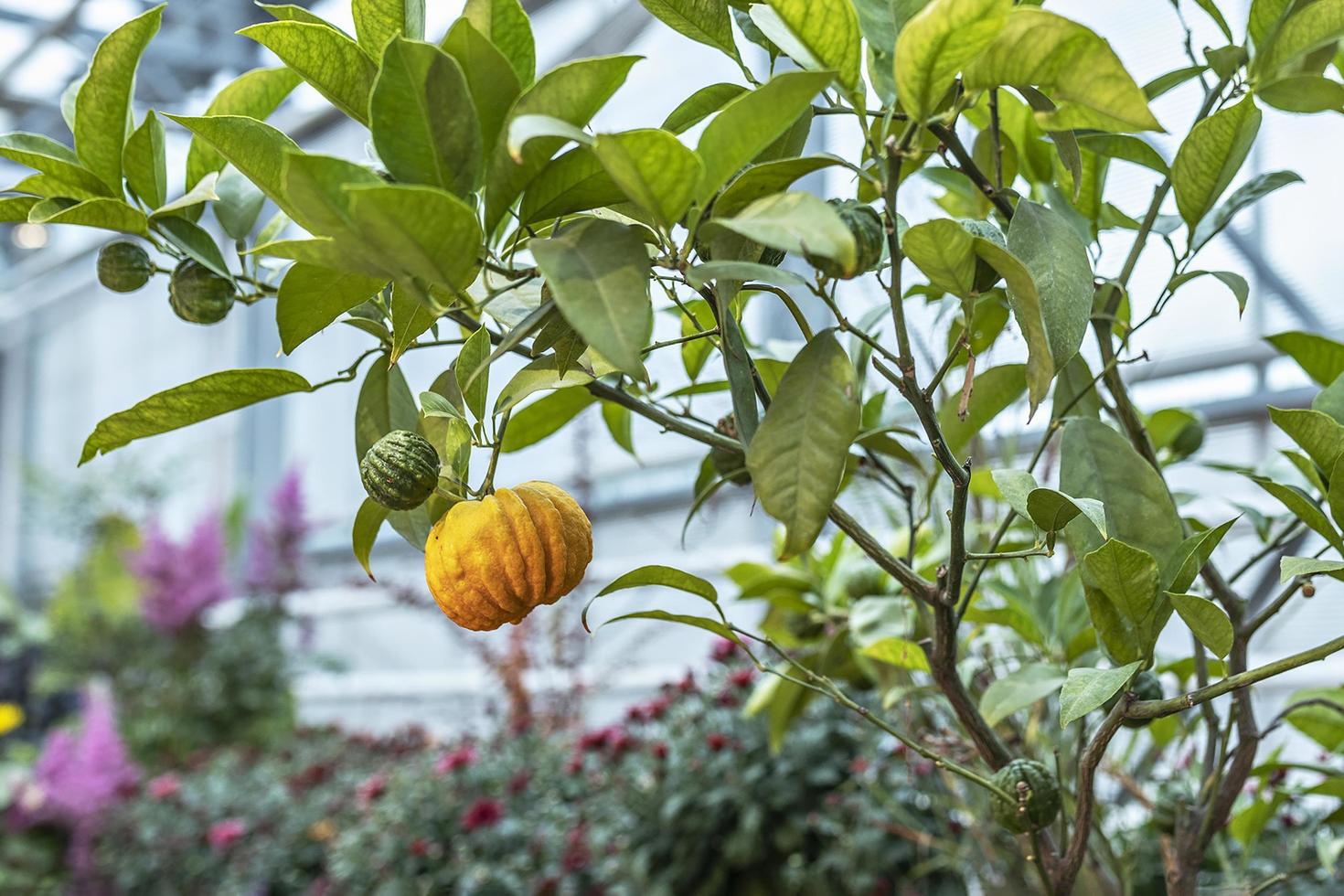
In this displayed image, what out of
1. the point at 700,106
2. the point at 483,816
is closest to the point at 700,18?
the point at 700,106

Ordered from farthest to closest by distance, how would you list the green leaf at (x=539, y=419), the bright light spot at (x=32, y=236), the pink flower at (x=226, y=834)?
the bright light spot at (x=32, y=236) < the pink flower at (x=226, y=834) < the green leaf at (x=539, y=419)

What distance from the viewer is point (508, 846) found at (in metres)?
1.59

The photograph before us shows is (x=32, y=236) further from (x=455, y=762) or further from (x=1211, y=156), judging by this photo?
(x=1211, y=156)

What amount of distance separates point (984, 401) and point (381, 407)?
0.34 m

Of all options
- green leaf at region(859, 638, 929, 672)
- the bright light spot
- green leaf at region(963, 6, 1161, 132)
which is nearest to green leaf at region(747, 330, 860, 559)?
green leaf at region(963, 6, 1161, 132)

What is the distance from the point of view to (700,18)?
0.46m

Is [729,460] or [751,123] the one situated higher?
[751,123]

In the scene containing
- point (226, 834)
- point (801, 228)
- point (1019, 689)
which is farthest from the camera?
point (226, 834)

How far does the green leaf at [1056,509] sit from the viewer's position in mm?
443

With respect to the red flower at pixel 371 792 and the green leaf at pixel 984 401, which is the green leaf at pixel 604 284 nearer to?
the green leaf at pixel 984 401

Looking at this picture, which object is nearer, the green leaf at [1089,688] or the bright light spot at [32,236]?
the green leaf at [1089,688]

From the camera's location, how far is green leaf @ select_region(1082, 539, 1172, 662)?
18.3 inches

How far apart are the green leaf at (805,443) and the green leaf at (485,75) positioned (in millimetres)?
134

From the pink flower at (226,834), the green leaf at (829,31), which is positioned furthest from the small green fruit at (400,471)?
the pink flower at (226,834)
